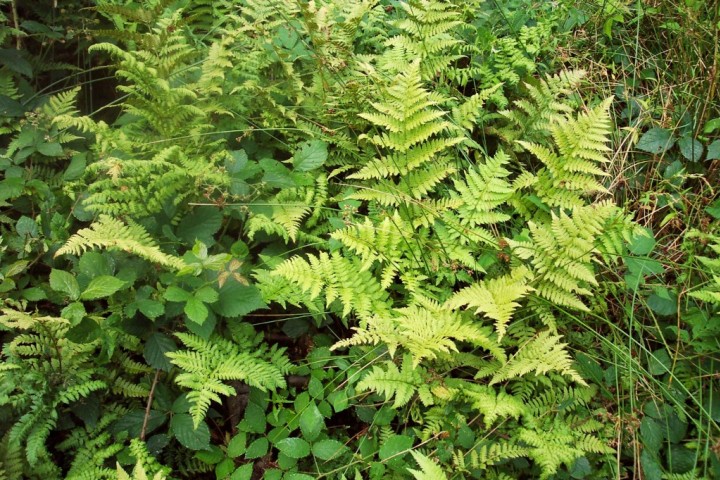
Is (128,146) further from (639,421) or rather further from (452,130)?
(639,421)

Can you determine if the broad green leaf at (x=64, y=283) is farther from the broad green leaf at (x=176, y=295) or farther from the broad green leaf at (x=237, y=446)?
the broad green leaf at (x=237, y=446)

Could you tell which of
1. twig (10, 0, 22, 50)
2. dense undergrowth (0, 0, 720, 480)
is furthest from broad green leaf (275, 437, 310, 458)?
twig (10, 0, 22, 50)

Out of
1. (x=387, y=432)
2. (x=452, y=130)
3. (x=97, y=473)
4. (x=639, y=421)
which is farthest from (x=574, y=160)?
(x=97, y=473)

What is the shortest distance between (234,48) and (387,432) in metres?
2.18

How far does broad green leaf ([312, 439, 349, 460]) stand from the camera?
2111mm

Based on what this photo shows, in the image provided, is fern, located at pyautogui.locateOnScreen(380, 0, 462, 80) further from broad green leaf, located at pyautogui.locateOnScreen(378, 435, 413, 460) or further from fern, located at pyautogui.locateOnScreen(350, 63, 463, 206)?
broad green leaf, located at pyautogui.locateOnScreen(378, 435, 413, 460)

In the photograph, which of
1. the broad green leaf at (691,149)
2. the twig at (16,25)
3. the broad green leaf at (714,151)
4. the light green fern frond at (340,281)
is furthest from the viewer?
the twig at (16,25)

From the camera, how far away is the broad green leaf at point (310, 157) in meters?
2.64

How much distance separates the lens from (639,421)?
208 cm

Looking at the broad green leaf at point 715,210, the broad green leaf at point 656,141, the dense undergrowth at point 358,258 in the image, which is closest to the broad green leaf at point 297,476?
the dense undergrowth at point 358,258

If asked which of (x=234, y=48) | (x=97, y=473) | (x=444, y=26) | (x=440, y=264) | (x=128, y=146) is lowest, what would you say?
(x=97, y=473)

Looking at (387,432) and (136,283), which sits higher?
(136,283)

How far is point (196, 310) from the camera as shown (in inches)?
81.2

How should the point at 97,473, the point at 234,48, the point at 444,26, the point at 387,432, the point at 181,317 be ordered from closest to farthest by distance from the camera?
the point at 97,473
the point at 387,432
the point at 181,317
the point at 444,26
the point at 234,48
